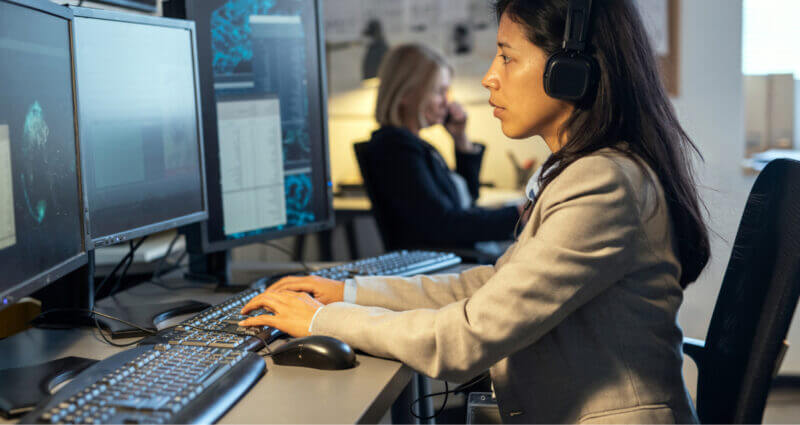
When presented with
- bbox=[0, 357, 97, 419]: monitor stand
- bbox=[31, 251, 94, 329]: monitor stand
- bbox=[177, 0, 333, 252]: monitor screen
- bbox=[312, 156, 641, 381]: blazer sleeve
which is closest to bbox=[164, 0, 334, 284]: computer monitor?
bbox=[177, 0, 333, 252]: monitor screen

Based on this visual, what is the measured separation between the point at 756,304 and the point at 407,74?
5.87 feet

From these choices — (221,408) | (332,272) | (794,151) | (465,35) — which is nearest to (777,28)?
(794,151)

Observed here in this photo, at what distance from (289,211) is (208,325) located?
20.6 inches

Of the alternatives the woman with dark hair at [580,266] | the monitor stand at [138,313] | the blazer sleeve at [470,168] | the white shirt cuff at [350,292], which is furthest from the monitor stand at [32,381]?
the blazer sleeve at [470,168]

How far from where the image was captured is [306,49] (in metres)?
1.55

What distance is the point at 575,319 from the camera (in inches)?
36.7

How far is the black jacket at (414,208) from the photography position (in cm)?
223

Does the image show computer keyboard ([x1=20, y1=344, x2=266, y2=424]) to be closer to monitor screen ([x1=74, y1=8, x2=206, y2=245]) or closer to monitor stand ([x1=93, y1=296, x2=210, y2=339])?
monitor stand ([x1=93, y1=296, x2=210, y2=339])

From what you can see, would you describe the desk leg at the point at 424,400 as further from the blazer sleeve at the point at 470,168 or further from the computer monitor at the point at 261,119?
the blazer sleeve at the point at 470,168

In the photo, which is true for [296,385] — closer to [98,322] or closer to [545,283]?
[545,283]

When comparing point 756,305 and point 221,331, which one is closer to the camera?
point 756,305

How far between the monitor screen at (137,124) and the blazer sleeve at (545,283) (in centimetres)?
50

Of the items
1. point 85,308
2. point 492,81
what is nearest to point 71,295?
point 85,308

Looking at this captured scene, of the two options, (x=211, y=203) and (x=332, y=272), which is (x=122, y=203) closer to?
(x=211, y=203)
